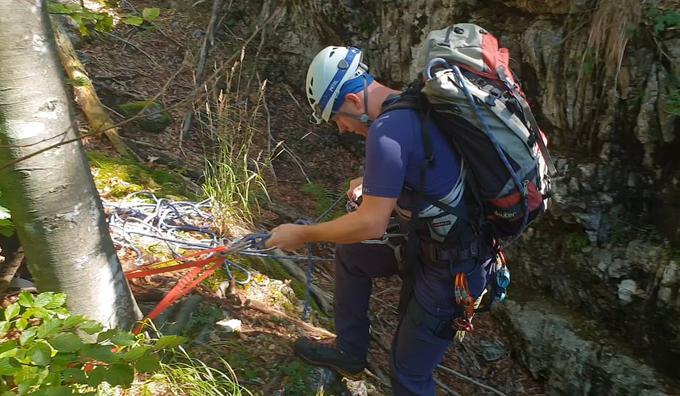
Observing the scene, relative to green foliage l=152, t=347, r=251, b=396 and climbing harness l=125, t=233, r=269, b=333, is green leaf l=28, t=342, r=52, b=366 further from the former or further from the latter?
climbing harness l=125, t=233, r=269, b=333

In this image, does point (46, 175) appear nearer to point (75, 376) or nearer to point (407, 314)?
point (75, 376)

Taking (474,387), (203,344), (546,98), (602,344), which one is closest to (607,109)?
(546,98)

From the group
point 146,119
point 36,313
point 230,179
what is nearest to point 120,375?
point 36,313

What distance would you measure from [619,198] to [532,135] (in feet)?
7.90

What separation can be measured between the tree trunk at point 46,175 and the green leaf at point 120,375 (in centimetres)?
60

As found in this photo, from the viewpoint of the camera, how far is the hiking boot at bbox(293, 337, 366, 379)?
294 cm

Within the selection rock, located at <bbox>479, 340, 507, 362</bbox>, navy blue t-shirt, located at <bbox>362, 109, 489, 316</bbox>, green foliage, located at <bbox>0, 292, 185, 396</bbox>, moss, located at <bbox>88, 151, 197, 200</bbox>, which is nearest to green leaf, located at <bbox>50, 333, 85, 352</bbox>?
green foliage, located at <bbox>0, 292, 185, 396</bbox>

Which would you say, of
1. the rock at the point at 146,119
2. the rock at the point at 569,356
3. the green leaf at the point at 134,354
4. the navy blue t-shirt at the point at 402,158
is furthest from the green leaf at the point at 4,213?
the rock at the point at 569,356

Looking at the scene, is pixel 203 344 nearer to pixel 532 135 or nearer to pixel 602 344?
pixel 532 135

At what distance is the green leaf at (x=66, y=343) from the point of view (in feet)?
5.10

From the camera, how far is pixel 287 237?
7.93 feet

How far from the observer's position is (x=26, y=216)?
189cm

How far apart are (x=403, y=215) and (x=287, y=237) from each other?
50 cm

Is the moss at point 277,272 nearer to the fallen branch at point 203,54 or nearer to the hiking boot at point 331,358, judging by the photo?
the hiking boot at point 331,358
